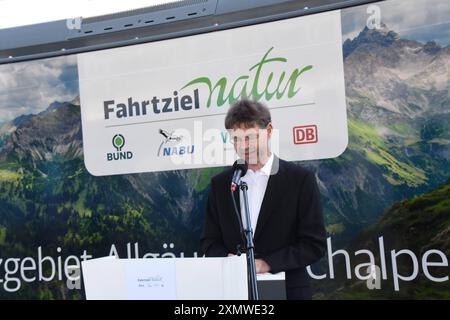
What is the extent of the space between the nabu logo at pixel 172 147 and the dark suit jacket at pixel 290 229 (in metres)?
0.40

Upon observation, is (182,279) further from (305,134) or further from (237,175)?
(305,134)

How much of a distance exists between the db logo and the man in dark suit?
0.38 feet

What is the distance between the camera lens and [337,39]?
2.51 metres

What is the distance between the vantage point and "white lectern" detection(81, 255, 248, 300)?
171cm

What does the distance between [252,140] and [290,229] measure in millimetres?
434

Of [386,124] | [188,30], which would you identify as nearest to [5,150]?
[188,30]

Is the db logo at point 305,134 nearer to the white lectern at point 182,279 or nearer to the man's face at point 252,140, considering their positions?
the man's face at point 252,140

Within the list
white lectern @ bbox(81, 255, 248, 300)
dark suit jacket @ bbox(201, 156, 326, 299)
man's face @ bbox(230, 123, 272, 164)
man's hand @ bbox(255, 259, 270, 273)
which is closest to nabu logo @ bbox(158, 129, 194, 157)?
man's face @ bbox(230, 123, 272, 164)

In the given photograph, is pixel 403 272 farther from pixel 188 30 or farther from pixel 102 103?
pixel 102 103

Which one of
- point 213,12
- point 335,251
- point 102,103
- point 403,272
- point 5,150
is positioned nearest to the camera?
point 403,272

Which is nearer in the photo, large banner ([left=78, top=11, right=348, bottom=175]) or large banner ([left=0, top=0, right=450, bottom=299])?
large banner ([left=0, top=0, right=450, bottom=299])

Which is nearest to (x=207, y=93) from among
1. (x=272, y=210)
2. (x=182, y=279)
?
(x=272, y=210)

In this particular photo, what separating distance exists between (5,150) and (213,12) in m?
1.47

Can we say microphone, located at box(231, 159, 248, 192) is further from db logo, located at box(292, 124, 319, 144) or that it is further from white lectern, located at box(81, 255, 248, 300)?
db logo, located at box(292, 124, 319, 144)
